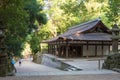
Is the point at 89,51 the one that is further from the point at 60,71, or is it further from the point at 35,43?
the point at 35,43

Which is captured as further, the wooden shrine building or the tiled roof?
the wooden shrine building

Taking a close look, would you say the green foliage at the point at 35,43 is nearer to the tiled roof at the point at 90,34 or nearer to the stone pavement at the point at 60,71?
the tiled roof at the point at 90,34

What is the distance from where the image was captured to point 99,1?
3784cm

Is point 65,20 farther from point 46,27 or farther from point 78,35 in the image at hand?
point 78,35

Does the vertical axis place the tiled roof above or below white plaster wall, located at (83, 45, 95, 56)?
above

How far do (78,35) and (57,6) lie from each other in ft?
45.2

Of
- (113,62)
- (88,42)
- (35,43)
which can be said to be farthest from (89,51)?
(35,43)

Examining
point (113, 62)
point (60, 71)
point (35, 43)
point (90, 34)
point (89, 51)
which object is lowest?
point (60, 71)

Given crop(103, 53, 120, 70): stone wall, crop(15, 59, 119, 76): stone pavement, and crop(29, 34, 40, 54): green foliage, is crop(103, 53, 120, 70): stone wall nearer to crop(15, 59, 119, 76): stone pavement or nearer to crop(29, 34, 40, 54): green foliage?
crop(15, 59, 119, 76): stone pavement

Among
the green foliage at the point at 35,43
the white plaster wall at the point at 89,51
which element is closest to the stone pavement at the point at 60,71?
the white plaster wall at the point at 89,51

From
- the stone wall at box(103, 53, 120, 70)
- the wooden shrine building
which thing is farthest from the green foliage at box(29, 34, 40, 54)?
the stone wall at box(103, 53, 120, 70)

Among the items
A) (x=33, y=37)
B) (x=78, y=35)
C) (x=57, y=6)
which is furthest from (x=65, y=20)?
(x=78, y=35)

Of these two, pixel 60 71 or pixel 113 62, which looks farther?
pixel 60 71

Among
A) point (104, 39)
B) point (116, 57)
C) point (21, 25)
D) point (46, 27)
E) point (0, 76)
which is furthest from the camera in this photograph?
point (46, 27)
